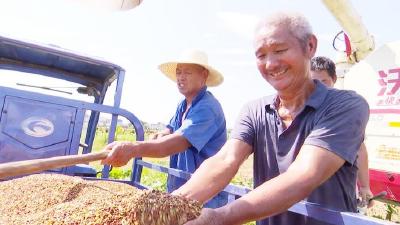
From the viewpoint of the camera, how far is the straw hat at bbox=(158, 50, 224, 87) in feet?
10.2

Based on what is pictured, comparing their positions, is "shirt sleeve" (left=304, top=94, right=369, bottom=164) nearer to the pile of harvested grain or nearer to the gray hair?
the gray hair

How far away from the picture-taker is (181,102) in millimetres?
3211

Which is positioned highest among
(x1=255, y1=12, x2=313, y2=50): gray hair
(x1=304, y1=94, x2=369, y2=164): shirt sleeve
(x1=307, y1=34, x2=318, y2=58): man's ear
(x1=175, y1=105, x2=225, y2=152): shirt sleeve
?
(x1=255, y1=12, x2=313, y2=50): gray hair

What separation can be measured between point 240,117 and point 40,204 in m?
1.23

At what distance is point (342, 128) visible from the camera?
4.99ft

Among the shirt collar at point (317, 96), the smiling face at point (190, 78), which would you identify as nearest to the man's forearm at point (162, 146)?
the smiling face at point (190, 78)

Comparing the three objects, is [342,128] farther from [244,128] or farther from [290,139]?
[244,128]

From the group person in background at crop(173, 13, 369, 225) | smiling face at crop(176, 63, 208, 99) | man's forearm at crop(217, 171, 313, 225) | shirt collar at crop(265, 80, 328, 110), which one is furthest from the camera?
smiling face at crop(176, 63, 208, 99)

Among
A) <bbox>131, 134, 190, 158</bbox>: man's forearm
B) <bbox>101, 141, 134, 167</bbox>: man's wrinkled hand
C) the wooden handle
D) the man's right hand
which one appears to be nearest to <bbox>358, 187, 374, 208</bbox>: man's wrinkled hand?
<bbox>131, 134, 190, 158</bbox>: man's forearm

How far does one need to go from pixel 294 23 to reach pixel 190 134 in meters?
1.21

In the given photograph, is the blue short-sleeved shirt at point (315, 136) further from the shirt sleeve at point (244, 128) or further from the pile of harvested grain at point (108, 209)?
the pile of harvested grain at point (108, 209)

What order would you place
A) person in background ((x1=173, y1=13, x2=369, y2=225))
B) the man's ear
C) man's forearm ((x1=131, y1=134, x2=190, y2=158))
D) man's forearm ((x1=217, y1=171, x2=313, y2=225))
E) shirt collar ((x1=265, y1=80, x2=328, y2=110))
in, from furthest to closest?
man's forearm ((x1=131, y1=134, x2=190, y2=158)), the man's ear, shirt collar ((x1=265, y1=80, x2=328, y2=110)), person in background ((x1=173, y1=13, x2=369, y2=225)), man's forearm ((x1=217, y1=171, x2=313, y2=225))

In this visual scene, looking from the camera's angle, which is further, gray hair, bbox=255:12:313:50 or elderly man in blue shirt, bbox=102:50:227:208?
elderly man in blue shirt, bbox=102:50:227:208

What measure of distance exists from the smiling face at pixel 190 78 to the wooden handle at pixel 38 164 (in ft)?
2.90
